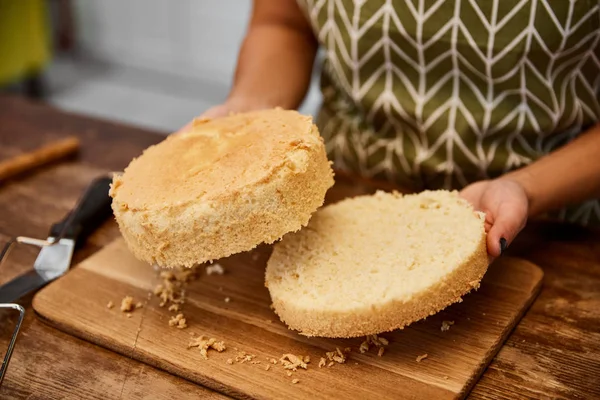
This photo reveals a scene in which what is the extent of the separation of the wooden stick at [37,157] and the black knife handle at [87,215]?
0.87 ft

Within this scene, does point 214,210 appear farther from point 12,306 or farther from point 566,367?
point 566,367

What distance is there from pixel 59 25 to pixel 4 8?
153 cm

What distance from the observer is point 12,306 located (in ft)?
4.01

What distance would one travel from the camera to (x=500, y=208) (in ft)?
Result: 4.02

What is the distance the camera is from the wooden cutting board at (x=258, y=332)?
105 centimetres

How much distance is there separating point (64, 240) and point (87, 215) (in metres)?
0.09

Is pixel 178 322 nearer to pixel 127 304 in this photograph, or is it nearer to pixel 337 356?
pixel 127 304

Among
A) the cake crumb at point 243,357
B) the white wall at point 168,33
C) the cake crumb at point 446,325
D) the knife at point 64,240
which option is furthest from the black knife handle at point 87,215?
the white wall at point 168,33

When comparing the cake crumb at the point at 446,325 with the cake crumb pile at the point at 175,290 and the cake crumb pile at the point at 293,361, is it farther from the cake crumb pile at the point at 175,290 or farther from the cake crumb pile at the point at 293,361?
the cake crumb pile at the point at 175,290

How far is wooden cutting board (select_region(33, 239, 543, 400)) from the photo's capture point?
3.46ft

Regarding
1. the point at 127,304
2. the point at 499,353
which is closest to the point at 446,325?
Result: the point at 499,353

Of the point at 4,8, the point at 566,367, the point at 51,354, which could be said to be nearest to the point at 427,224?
the point at 566,367

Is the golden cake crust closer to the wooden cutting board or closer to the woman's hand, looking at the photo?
the wooden cutting board

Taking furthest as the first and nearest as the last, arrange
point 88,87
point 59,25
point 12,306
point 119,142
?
point 59,25 → point 88,87 → point 119,142 → point 12,306
